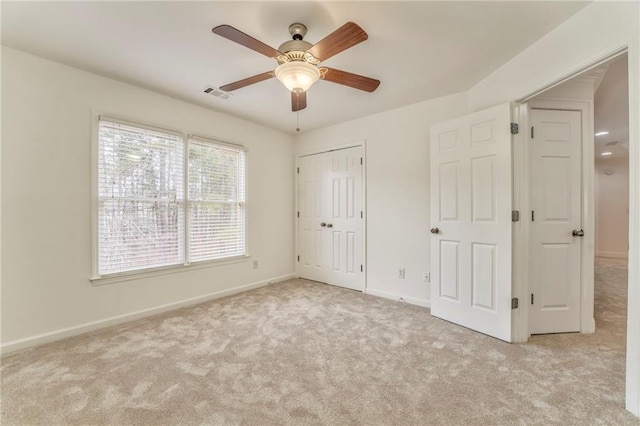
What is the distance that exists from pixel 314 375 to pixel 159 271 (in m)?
2.19

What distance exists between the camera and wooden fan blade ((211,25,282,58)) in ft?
4.98

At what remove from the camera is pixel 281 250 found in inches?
178

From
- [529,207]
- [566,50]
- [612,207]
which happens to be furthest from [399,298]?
[612,207]

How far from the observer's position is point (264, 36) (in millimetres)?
2062

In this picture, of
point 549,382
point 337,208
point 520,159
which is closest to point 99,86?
point 337,208

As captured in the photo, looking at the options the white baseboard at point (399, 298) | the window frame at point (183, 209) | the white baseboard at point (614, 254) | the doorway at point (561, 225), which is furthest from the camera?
the white baseboard at point (614, 254)

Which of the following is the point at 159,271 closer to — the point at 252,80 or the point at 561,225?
the point at 252,80

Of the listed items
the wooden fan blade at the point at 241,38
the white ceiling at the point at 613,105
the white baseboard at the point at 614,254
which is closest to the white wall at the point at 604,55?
the white ceiling at the point at 613,105

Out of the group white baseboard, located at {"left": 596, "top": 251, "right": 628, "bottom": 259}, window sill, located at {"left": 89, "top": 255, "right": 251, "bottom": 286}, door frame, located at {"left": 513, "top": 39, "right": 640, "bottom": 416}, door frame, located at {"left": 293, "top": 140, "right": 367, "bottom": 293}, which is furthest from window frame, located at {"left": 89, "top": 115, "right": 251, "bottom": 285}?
white baseboard, located at {"left": 596, "top": 251, "right": 628, "bottom": 259}

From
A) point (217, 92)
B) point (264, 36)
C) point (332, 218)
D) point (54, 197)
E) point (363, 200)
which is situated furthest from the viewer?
point (332, 218)

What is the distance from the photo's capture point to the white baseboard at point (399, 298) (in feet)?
10.7

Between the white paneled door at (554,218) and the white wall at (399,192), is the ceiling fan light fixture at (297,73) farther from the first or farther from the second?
the white paneled door at (554,218)

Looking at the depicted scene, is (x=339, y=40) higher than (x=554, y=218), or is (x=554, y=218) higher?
(x=339, y=40)

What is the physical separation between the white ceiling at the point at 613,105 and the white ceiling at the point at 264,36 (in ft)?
2.86
